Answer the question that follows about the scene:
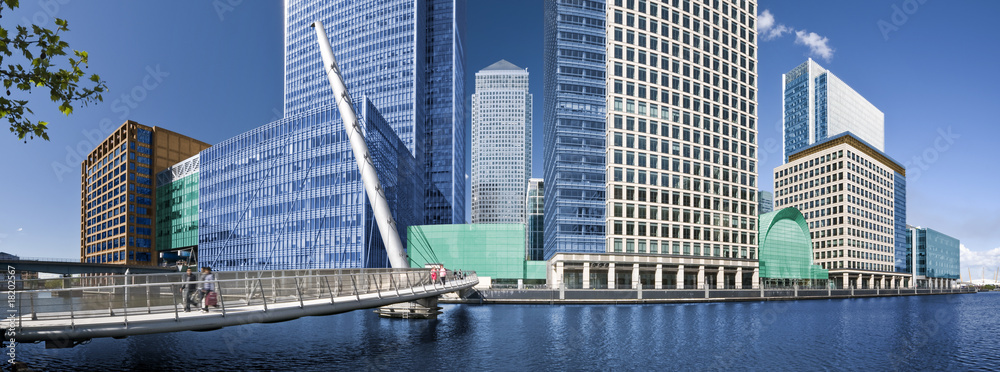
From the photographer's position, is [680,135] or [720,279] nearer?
[680,135]

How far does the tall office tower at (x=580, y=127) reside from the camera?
90.1m

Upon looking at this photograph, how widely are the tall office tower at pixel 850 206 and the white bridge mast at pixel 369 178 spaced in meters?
127

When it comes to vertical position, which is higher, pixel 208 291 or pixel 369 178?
pixel 369 178

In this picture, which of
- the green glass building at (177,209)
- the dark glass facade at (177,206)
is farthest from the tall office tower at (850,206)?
the dark glass facade at (177,206)

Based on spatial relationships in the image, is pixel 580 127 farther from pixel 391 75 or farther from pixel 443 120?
pixel 443 120

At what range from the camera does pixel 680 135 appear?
96125 millimetres

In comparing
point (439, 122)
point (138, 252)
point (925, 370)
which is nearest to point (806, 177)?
point (439, 122)

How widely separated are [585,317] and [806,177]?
128 m

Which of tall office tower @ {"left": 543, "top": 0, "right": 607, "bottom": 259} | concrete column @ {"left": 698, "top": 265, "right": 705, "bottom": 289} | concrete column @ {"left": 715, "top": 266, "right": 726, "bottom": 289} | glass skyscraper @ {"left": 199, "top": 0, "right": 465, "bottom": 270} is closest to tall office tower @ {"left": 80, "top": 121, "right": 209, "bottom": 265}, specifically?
glass skyscraper @ {"left": 199, "top": 0, "right": 465, "bottom": 270}

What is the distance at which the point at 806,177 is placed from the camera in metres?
158

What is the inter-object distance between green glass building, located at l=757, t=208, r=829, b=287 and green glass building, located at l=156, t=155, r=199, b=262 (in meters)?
117

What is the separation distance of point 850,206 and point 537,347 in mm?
138168

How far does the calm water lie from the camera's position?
2770 centimetres

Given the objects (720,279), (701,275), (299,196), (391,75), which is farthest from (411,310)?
(391,75)
